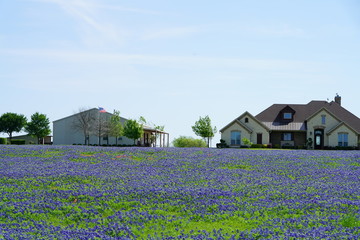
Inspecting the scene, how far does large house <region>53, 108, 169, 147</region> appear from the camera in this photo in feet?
246

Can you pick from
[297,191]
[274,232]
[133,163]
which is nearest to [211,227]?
[274,232]

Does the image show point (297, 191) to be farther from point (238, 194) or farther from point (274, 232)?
point (274, 232)

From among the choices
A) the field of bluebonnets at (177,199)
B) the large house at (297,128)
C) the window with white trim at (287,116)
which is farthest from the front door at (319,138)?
the field of bluebonnets at (177,199)

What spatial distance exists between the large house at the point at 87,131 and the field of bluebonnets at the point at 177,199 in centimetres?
4612

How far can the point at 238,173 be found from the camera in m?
24.4

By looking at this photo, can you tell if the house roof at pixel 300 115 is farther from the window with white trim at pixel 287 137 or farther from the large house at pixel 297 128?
the window with white trim at pixel 287 137

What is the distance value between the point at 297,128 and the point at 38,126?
48291mm

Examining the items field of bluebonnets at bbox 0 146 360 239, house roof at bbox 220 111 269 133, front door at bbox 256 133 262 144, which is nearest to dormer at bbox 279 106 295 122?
house roof at bbox 220 111 269 133

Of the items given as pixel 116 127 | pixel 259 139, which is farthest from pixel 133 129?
pixel 259 139

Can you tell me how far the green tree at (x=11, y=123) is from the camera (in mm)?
93062

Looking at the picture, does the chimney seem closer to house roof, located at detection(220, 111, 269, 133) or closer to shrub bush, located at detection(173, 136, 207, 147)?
house roof, located at detection(220, 111, 269, 133)

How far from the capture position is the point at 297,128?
219 ft

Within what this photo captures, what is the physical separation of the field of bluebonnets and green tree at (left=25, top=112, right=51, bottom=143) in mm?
Answer: 63806

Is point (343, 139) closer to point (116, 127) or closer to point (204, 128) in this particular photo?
point (204, 128)
